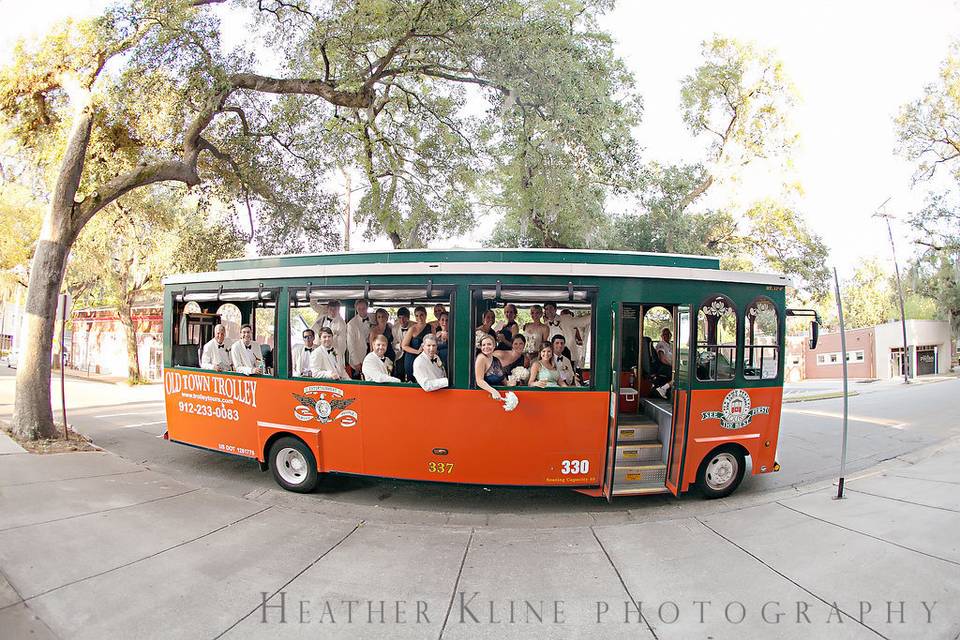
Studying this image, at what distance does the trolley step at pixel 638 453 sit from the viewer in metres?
6.11

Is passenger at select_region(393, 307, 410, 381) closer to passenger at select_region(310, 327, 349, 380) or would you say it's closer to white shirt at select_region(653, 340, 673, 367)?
passenger at select_region(310, 327, 349, 380)

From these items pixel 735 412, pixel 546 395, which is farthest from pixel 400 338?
pixel 735 412

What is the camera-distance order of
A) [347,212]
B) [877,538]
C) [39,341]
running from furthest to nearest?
[347,212]
[39,341]
[877,538]

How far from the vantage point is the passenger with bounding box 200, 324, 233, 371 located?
23.3 feet

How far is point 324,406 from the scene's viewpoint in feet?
20.2

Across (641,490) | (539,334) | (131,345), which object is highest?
(539,334)

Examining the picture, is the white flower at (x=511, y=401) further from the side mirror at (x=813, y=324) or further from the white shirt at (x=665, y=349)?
the side mirror at (x=813, y=324)

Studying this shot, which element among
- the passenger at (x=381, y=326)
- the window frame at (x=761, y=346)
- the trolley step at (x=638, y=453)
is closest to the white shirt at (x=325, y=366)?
the passenger at (x=381, y=326)

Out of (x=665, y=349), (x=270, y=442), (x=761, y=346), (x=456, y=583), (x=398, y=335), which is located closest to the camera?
(x=456, y=583)

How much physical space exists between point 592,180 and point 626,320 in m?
4.61

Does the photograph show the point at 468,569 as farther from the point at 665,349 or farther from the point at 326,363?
the point at 665,349

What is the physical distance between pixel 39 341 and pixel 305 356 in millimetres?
6274

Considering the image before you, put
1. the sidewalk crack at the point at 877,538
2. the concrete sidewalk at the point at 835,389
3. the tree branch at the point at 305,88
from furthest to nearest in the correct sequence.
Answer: the concrete sidewalk at the point at 835,389 → the tree branch at the point at 305,88 → the sidewalk crack at the point at 877,538

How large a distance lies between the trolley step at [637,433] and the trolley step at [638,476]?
16.1 inches
